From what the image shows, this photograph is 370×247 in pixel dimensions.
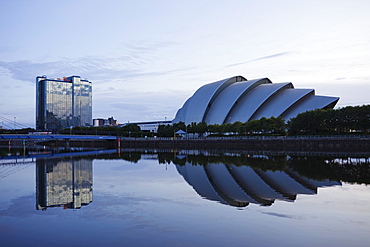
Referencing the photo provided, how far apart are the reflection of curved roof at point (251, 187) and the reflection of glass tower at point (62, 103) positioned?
13551 cm

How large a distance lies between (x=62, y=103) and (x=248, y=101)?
340 ft

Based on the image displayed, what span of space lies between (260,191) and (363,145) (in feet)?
110

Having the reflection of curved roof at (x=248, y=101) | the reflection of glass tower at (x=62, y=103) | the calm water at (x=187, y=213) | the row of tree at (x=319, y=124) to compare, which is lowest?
the calm water at (x=187, y=213)

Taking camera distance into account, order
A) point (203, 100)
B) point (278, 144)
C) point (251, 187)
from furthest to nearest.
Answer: point (203, 100) < point (278, 144) < point (251, 187)

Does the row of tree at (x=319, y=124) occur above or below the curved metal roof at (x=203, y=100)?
below

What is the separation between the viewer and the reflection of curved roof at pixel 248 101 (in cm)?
6278

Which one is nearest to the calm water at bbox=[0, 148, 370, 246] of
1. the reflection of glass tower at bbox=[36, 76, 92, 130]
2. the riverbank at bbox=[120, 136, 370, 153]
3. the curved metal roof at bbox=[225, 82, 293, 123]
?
the riverbank at bbox=[120, 136, 370, 153]

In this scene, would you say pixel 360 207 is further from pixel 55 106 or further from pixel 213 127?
pixel 55 106

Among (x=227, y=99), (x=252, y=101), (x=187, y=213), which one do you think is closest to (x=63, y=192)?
(x=187, y=213)

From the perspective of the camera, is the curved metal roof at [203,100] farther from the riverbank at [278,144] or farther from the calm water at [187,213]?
the calm water at [187,213]

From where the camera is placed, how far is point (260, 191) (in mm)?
12469

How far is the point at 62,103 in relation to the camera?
149875mm

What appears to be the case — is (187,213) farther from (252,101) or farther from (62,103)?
(62,103)

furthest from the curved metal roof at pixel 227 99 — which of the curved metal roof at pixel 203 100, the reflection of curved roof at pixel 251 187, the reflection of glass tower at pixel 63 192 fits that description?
the reflection of glass tower at pixel 63 192
